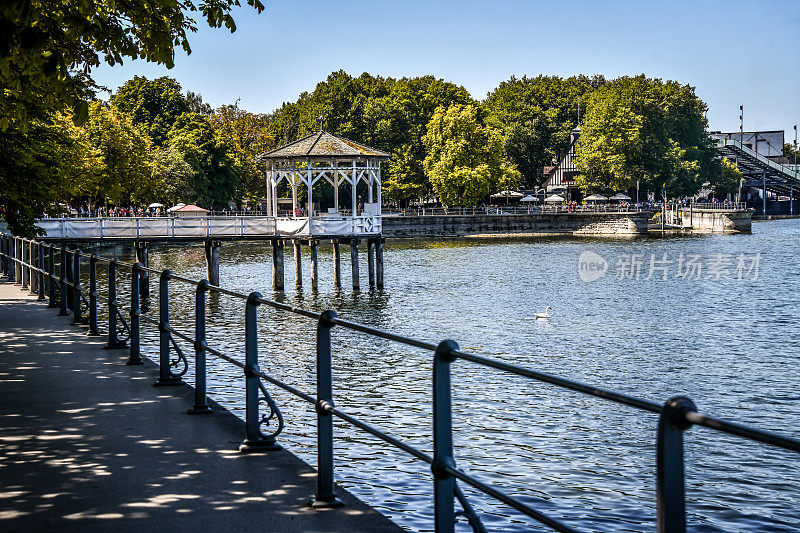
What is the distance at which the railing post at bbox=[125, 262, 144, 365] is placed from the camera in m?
10.6

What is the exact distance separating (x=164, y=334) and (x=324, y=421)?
401 cm

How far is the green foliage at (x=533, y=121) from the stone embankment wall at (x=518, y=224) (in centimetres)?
1859

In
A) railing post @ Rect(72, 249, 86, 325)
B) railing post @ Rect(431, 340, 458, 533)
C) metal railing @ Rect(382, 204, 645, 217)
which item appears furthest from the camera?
metal railing @ Rect(382, 204, 645, 217)

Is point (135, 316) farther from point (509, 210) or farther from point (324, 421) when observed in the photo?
point (509, 210)

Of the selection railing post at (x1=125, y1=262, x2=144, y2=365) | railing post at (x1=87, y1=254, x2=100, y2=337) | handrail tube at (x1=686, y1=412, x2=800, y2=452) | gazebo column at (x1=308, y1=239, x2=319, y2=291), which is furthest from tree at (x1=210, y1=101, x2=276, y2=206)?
handrail tube at (x1=686, y1=412, x2=800, y2=452)

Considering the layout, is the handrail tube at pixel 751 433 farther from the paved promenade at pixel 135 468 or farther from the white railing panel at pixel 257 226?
the white railing panel at pixel 257 226

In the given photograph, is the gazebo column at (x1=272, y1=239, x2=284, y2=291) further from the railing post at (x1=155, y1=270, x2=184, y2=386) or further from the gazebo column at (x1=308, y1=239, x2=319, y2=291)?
the railing post at (x1=155, y1=270, x2=184, y2=386)

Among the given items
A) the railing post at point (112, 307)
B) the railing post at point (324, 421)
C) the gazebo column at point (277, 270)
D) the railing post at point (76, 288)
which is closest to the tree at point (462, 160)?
the gazebo column at point (277, 270)

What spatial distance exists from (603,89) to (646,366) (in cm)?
10233

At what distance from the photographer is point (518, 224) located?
4126 inches

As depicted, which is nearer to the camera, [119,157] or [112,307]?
[112,307]

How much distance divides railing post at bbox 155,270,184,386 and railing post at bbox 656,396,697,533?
6.50 meters

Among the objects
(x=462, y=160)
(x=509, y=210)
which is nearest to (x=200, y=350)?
(x=462, y=160)

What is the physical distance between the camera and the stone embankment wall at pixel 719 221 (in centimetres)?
10588
